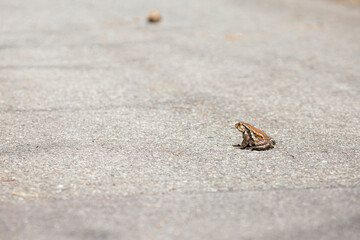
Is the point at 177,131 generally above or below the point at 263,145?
below

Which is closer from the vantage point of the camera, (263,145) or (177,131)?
(263,145)

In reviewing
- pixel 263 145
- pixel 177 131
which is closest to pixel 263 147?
pixel 263 145

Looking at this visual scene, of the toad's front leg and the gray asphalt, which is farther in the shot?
the toad's front leg

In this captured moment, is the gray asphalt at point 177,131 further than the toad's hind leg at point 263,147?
No

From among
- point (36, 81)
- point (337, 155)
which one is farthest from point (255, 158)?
point (36, 81)

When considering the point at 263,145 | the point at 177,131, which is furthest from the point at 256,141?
the point at 177,131

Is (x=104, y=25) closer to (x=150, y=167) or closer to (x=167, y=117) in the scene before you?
(x=167, y=117)

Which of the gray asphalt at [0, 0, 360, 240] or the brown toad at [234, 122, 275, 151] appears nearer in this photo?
the gray asphalt at [0, 0, 360, 240]

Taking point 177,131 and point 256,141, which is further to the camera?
point 177,131

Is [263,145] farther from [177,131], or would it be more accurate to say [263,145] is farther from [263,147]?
[177,131]

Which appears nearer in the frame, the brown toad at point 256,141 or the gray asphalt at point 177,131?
the gray asphalt at point 177,131
